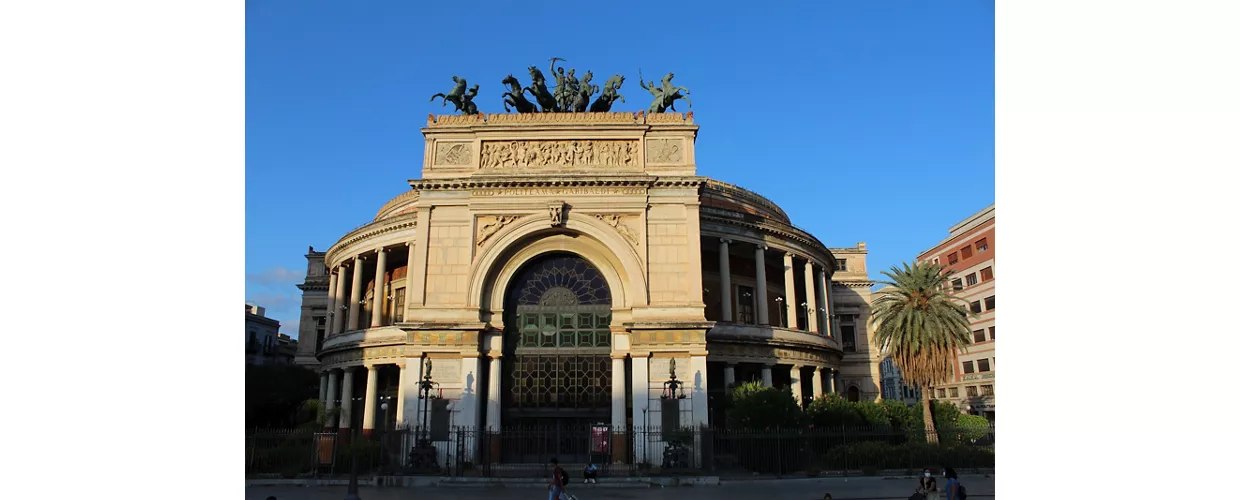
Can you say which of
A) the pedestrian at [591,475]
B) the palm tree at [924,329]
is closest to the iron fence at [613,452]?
the pedestrian at [591,475]

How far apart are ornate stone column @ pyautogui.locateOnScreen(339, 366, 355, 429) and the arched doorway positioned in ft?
56.1

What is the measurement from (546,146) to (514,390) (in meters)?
10.8

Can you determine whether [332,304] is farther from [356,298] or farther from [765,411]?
[765,411]

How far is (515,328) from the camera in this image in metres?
30.5

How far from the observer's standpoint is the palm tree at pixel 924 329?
34719mm

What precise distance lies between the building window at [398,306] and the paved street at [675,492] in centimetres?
2335

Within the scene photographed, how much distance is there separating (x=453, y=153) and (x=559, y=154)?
15.6ft

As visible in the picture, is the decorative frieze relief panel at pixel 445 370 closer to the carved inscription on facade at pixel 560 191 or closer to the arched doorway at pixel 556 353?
the arched doorway at pixel 556 353

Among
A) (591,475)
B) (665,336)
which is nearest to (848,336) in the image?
(665,336)

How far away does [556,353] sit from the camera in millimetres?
30078

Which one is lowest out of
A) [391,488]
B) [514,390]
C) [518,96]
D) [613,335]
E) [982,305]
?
[391,488]

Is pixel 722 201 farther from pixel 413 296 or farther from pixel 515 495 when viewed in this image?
pixel 515 495

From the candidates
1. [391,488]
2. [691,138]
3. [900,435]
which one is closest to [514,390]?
[391,488]

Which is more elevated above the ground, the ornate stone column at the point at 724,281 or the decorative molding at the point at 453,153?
the decorative molding at the point at 453,153
